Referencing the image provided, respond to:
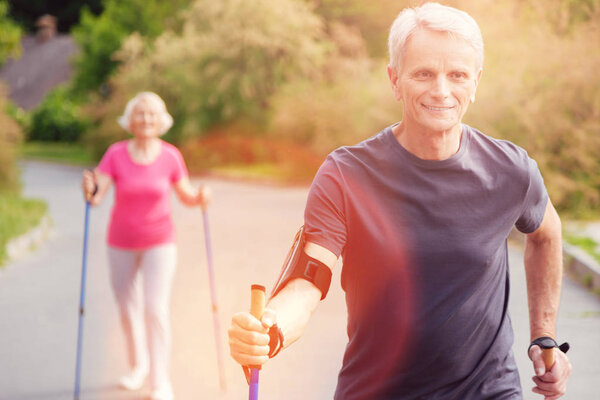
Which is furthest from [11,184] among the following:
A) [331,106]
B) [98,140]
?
[98,140]

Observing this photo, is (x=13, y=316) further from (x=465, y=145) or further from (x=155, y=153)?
(x=465, y=145)

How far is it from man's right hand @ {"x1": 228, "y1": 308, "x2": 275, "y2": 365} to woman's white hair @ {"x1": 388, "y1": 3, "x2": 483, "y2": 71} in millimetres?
929

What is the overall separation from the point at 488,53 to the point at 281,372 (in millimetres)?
13917

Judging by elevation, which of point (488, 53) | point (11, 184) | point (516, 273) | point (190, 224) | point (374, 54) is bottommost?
point (516, 273)

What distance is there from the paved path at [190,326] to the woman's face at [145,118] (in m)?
1.80

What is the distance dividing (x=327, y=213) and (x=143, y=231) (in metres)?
3.51

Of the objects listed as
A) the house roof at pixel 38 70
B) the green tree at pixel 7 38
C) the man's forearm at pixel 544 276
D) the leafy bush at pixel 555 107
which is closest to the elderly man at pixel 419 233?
the man's forearm at pixel 544 276

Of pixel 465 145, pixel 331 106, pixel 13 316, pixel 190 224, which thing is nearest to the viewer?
pixel 465 145

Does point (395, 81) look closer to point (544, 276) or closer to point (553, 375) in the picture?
point (544, 276)

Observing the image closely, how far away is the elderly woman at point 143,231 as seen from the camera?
5.52 metres

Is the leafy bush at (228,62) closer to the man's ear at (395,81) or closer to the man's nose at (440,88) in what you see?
the man's ear at (395,81)

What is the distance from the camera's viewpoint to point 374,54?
136 ft

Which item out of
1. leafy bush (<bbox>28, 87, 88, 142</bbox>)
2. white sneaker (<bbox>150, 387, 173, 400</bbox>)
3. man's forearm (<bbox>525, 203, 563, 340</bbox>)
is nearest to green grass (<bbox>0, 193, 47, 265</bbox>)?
white sneaker (<bbox>150, 387, 173, 400</bbox>)

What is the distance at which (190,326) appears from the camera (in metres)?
7.69
